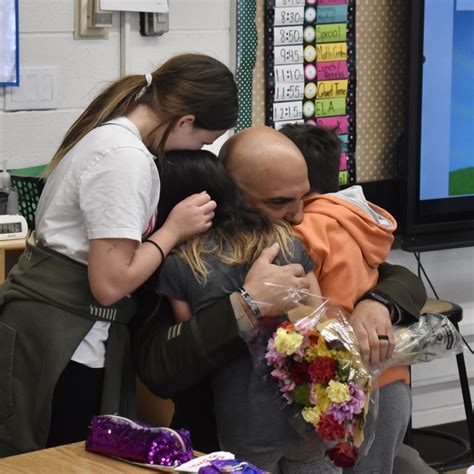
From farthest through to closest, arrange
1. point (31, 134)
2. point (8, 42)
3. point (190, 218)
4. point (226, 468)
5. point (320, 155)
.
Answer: point (31, 134) → point (8, 42) → point (320, 155) → point (190, 218) → point (226, 468)

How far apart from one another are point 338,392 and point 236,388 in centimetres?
24

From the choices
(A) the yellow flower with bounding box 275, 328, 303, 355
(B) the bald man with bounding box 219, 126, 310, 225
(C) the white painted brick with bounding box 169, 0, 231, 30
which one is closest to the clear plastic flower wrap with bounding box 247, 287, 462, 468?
(A) the yellow flower with bounding box 275, 328, 303, 355

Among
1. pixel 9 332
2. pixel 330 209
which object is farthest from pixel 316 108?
pixel 9 332

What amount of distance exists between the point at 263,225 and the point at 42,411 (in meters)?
0.59

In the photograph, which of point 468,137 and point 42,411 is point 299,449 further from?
point 468,137

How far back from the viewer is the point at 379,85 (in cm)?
421

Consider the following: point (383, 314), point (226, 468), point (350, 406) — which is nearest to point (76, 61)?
point (383, 314)

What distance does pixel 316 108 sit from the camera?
4066 mm

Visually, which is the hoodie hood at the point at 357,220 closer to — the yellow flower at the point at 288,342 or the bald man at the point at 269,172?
the bald man at the point at 269,172

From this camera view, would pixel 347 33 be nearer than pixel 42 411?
No

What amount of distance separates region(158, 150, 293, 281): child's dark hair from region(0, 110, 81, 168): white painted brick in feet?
4.08

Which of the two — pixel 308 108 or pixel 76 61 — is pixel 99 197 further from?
pixel 308 108

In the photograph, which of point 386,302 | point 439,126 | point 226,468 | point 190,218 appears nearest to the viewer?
point 226,468

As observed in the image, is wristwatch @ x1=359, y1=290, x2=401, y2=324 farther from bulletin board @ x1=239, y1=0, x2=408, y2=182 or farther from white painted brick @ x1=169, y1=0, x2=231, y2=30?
bulletin board @ x1=239, y1=0, x2=408, y2=182
